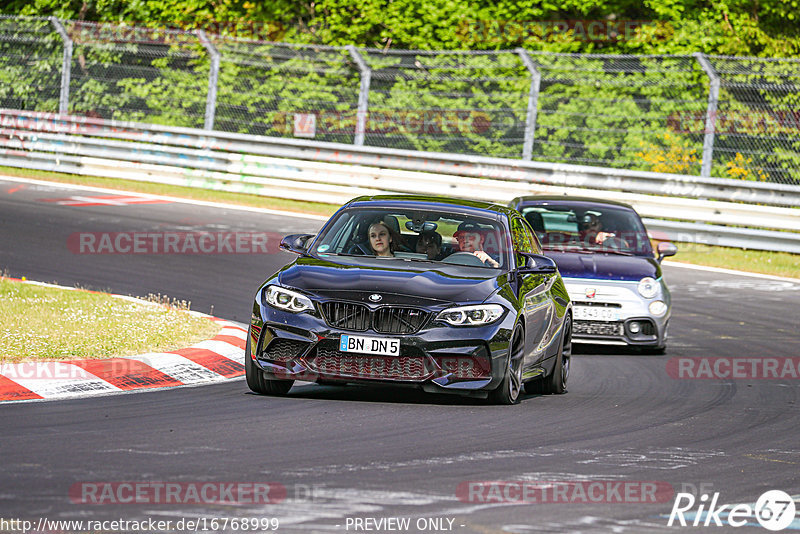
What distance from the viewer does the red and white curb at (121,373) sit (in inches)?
338

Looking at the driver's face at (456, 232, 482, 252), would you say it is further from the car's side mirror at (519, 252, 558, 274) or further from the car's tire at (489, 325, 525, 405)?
the car's tire at (489, 325, 525, 405)

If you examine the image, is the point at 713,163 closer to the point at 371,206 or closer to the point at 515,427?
the point at 371,206

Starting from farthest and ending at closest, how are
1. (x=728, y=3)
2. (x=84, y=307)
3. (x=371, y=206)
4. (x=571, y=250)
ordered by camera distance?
(x=728, y=3), (x=571, y=250), (x=84, y=307), (x=371, y=206)

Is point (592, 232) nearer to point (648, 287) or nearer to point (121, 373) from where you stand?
point (648, 287)

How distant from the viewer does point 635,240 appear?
47.1ft

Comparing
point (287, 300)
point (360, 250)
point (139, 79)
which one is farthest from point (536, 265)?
point (139, 79)

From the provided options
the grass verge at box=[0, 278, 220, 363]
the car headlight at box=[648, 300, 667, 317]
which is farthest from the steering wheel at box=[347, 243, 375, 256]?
the car headlight at box=[648, 300, 667, 317]

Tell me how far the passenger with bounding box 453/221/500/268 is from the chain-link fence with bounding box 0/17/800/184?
454 inches

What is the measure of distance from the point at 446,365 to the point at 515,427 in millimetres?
660

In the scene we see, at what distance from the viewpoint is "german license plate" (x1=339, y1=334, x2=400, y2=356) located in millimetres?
8555

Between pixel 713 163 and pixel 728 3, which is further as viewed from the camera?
pixel 728 3

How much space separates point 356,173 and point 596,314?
11164 millimetres

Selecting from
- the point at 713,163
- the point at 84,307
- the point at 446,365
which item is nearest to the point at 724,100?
the point at 713,163

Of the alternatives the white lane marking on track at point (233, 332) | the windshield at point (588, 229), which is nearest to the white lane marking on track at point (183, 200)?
the windshield at point (588, 229)
